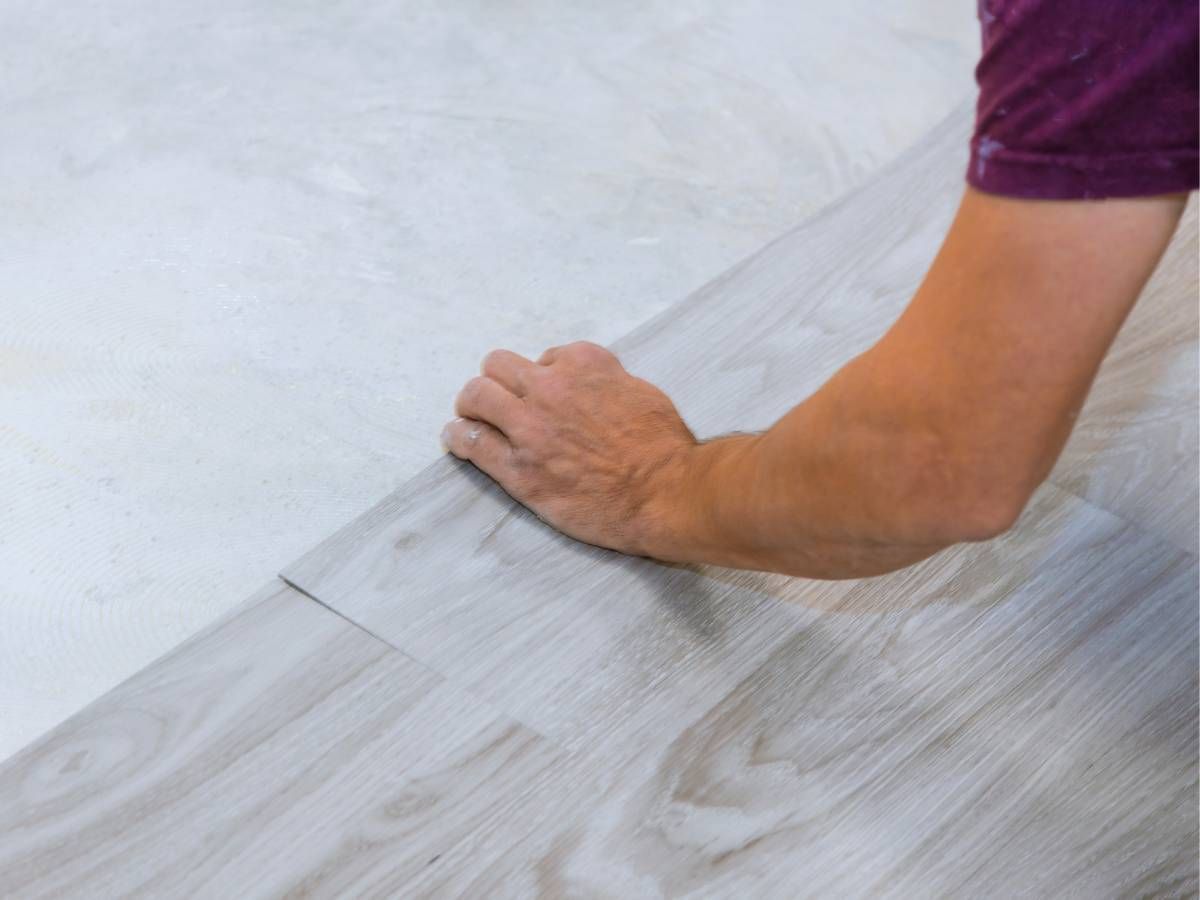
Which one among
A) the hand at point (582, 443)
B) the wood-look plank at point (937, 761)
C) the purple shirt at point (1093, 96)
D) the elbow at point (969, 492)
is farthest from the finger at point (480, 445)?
the purple shirt at point (1093, 96)

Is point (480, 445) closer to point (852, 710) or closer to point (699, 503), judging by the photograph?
point (699, 503)

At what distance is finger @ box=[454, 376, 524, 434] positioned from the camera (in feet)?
4.07

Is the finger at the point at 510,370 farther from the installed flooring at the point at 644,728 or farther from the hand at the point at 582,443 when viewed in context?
the installed flooring at the point at 644,728

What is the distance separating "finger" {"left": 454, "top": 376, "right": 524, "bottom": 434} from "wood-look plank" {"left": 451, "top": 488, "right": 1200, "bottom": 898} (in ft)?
1.10

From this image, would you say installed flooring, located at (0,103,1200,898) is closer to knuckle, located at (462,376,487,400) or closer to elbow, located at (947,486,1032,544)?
knuckle, located at (462,376,487,400)

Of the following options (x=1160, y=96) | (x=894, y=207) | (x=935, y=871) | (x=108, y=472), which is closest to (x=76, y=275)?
(x=108, y=472)

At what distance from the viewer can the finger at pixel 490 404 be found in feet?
4.07

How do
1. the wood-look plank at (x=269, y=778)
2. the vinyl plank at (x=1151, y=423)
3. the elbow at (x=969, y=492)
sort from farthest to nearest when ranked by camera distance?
the vinyl plank at (x=1151, y=423) < the wood-look plank at (x=269, y=778) < the elbow at (x=969, y=492)

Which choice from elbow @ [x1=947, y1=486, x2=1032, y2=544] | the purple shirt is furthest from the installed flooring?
the purple shirt

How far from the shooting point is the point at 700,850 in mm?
1019

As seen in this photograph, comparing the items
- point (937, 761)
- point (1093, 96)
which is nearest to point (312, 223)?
point (937, 761)

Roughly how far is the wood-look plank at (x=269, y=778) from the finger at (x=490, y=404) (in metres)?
0.25

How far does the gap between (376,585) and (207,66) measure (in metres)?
1.22

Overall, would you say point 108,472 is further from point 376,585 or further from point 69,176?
point 69,176
